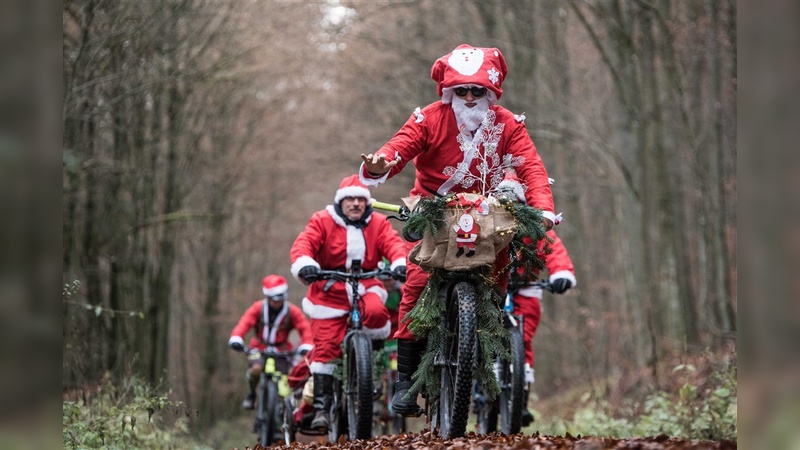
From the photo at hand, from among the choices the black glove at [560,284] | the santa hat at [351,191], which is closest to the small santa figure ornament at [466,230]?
the black glove at [560,284]

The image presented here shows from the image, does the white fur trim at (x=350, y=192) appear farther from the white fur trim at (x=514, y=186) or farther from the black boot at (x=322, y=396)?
the white fur trim at (x=514, y=186)

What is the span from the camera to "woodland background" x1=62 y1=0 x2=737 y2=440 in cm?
1553

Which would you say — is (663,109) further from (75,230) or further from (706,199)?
(75,230)

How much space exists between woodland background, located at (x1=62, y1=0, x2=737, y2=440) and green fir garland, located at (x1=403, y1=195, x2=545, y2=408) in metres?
3.16

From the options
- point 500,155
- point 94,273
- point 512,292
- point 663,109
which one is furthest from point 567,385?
point 500,155

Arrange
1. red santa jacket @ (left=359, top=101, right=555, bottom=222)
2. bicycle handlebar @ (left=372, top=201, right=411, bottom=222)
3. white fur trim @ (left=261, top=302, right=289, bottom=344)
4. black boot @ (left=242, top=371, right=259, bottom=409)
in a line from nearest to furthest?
bicycle handlebar @ (left=372, top=201, right=411, bottom=222) < red santa jacket @ (left=359, top=101, right=555, bottom=222) < white fur trim @ (left=261, top=302, right=289, bottom=344) < black boot @ (left=242, top=371, right=259, bottom=409)

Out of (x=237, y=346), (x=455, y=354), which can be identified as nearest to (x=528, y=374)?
(x=455, y=354)

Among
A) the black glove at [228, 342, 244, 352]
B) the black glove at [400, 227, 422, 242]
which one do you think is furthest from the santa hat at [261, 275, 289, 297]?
the black glove at [400, 227, 422, 242]

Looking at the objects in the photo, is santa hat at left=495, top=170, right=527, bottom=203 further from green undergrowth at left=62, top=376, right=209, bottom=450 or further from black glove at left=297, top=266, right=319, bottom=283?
green undergrowth at left=62, top=376, right=209, bottom=450

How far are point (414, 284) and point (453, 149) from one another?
3.24ft

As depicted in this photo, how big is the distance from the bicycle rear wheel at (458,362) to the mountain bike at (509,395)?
219cm

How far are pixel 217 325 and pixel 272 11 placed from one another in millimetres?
10113

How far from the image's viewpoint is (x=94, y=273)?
16.4m

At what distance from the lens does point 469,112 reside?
7.57 meters
